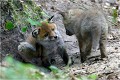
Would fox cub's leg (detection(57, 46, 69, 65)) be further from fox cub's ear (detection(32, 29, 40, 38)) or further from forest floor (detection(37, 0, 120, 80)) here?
fox cub's ear (detection(32, 29, 40, 38))

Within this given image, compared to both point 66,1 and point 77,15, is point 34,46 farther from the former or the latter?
point 66,1

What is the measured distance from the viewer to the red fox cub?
329 inches

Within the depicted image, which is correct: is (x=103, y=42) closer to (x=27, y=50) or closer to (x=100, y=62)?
(x=100, y=62)

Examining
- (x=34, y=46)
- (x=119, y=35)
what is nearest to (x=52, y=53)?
(x=34, y=46)

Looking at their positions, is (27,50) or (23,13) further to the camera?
(23,13)

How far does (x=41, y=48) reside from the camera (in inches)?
344

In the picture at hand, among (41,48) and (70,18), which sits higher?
(70,18)

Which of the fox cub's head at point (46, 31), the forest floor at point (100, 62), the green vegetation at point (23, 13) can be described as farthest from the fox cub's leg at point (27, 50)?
the forest floor at point (100, 62)

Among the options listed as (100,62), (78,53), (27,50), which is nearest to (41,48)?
(27,50)

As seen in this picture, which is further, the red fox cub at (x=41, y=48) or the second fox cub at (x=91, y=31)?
the red fox cub at (x=41, y=48)

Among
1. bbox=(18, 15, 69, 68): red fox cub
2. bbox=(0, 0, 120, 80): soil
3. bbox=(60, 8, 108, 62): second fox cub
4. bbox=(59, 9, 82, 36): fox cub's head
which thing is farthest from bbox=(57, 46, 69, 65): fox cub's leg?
bbox=(59, 9, 82, 36): fox cub's head

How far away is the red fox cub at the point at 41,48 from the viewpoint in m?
8.36

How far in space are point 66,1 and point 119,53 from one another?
488 centimetres

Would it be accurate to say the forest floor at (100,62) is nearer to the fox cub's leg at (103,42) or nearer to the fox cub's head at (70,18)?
the fox cub's leg at (103,42)
